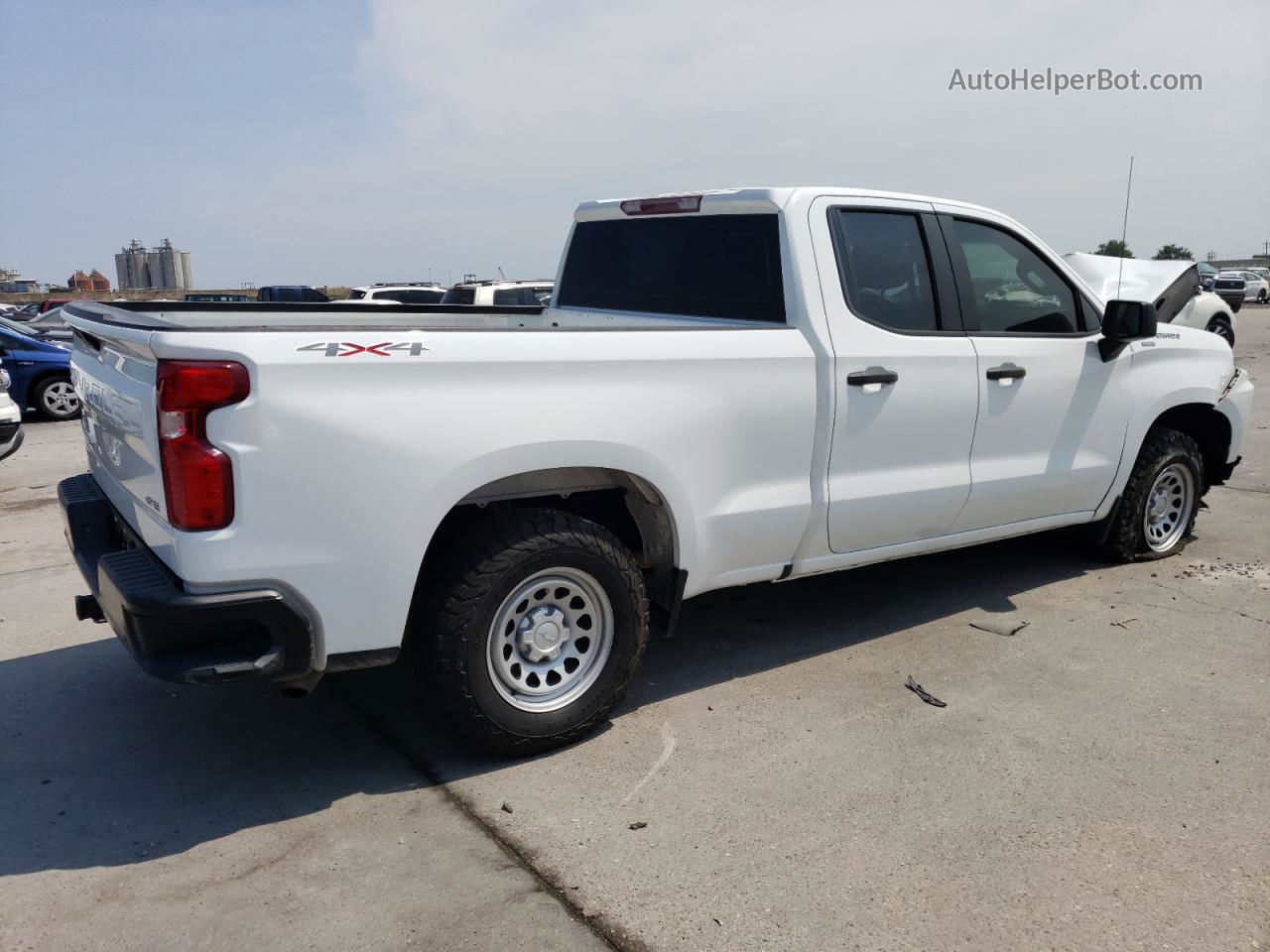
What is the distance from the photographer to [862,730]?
13.1ft

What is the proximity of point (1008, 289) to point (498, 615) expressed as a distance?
299 centimetres

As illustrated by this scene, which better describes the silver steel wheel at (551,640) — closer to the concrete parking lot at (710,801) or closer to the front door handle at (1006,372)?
the concrete parking lot at (710,801)

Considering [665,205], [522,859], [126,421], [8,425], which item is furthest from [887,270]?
[8,425]

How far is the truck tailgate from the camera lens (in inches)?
122

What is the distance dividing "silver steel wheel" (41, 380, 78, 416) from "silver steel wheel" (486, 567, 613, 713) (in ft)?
38.5

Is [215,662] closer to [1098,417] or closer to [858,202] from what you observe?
[858,202]

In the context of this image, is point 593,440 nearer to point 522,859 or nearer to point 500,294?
point 522,859

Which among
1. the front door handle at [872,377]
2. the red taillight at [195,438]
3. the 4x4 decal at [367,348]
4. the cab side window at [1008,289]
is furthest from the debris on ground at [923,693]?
the red taillight at [195,438]

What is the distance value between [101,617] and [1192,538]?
618cm

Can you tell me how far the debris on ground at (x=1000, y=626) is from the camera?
5063mm

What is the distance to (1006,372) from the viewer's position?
4.81 m

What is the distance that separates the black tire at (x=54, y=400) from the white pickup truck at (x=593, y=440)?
32.3ft

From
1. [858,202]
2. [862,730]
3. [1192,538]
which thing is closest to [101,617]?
[862,730]

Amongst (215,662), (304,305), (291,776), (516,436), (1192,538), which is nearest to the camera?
(215,662)
